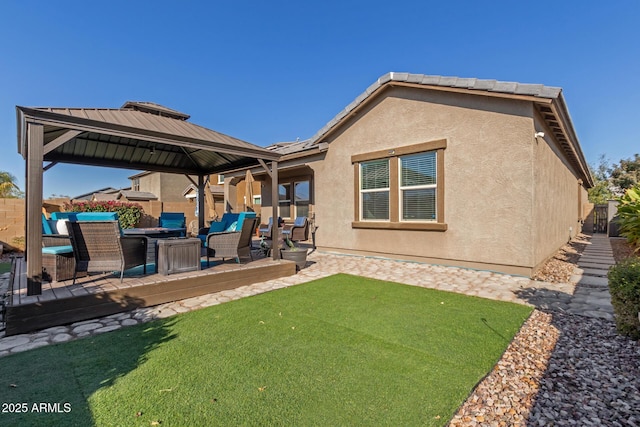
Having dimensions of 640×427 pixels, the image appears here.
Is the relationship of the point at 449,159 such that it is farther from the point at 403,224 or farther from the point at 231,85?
the point at 231,85

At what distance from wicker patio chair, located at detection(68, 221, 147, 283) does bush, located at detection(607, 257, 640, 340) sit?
21.5 ft

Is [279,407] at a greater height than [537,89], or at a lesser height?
lesser

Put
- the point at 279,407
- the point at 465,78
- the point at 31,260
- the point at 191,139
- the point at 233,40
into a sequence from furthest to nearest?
the point at 233,40
the point at 465,78
the point at 191,139
the point at 31,260
the point at 279,407

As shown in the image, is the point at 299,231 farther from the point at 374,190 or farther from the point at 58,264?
the point at 58,264

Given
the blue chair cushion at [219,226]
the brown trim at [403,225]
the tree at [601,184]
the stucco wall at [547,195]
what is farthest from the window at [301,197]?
the tree at [601,184]

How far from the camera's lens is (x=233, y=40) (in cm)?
1398

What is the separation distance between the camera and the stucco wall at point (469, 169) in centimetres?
639

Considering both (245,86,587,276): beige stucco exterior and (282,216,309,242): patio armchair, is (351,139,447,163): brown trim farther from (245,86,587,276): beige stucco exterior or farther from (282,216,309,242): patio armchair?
(282,216,309,242): patio armchair

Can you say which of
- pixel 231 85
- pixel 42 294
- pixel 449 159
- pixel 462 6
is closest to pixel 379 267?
pixel 449 159

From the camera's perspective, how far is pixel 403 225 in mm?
8188

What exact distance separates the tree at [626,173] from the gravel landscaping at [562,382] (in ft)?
119

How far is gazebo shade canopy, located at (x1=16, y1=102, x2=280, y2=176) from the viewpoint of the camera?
4289 mm

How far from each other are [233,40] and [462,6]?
9769 millimetres

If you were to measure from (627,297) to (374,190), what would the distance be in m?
6.11
